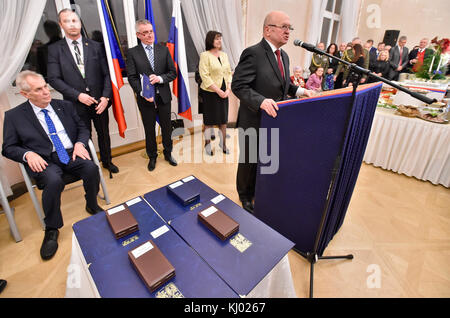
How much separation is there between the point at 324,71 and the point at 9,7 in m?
5.12

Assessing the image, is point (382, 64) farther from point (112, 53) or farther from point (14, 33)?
point (14, 33)

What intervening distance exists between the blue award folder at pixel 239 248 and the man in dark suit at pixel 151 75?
1894mm

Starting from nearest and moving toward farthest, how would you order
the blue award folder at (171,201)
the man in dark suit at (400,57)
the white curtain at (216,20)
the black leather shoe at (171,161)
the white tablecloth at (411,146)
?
the blue award folder at (171,201) → the white tablecloth at (411,146) → the black leather shoe at (171,161) → the white curtain at (216,20) → the man in dark suit at (400,57)

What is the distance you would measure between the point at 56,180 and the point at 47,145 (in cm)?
33

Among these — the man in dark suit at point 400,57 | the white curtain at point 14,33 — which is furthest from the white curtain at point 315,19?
the white curtain at point 14,33

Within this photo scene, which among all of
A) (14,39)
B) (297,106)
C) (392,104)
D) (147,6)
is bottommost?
(392,104)

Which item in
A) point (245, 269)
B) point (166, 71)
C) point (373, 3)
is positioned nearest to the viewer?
point (245, 269)

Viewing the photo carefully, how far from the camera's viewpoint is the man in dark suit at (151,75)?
2557 mm

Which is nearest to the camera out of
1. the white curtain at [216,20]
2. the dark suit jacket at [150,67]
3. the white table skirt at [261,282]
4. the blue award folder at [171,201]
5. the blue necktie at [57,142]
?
the white table skirt at [261,282]

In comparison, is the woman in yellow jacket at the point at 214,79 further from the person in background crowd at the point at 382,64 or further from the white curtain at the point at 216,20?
the person in background crowd at the point at 382,64

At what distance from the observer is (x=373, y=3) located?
7.50m

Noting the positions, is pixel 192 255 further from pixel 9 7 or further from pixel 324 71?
pixel 324 71

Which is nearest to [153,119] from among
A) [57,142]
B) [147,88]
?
[147,88]
